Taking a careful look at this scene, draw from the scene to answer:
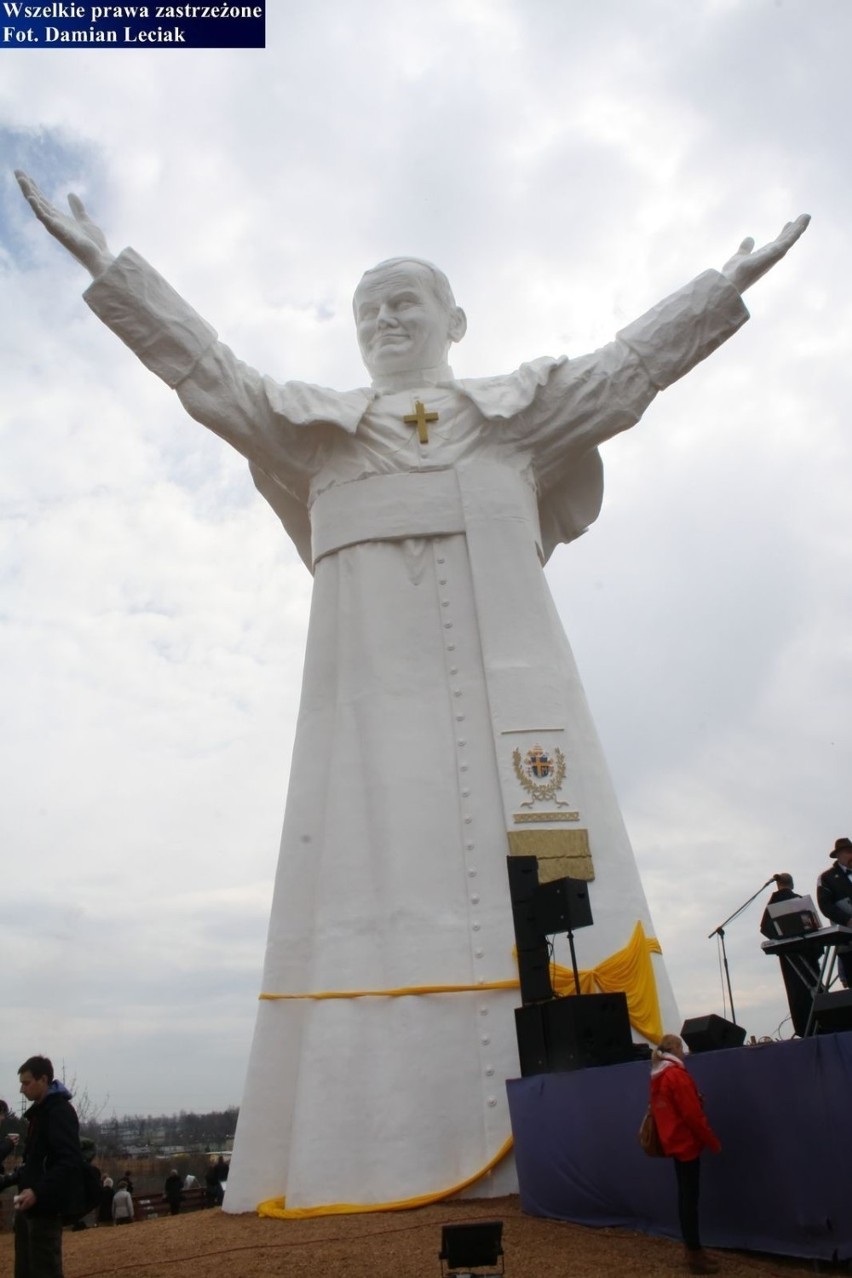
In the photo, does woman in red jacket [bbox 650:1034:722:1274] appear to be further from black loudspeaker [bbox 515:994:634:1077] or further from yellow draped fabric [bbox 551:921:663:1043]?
yellow draped fabric [bbox 551:921:663:1043]

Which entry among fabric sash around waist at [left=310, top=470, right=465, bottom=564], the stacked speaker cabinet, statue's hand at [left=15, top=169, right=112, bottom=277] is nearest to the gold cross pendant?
fabric sash around waist at [left=310, top=470, right=465, bottom=564]

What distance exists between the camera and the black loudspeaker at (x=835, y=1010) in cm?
489

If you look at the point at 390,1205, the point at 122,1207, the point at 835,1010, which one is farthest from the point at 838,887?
the point at 122,1207

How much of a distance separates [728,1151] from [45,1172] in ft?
9.77

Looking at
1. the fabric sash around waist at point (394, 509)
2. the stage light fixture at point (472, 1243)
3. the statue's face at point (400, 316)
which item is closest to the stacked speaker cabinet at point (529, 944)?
the stage light fixture at point (472, 1243)

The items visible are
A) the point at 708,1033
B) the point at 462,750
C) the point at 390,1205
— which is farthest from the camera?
the point at 462,750

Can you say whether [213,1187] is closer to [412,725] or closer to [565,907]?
[412,725]

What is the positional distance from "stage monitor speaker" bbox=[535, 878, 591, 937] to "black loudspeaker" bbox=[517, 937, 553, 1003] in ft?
0.66

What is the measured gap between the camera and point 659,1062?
16.9ft

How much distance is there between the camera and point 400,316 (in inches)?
380

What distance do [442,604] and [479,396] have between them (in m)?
1.77

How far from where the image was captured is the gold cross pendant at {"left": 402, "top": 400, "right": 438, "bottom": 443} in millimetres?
9000

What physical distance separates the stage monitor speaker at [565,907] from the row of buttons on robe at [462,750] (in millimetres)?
904

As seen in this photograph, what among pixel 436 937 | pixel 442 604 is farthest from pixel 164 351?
pixel 436 937
